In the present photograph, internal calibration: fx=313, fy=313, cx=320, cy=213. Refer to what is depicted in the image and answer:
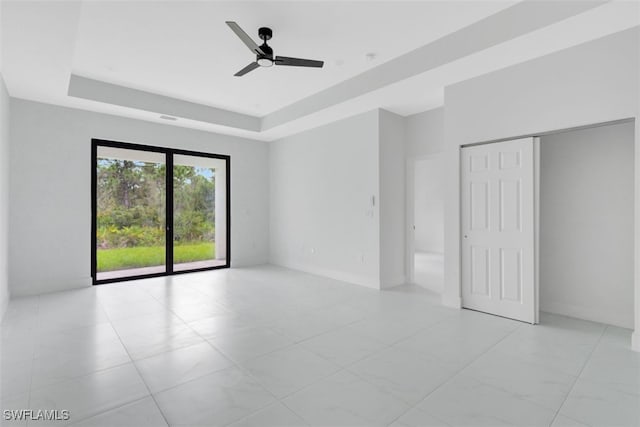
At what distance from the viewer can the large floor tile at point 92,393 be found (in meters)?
1.97

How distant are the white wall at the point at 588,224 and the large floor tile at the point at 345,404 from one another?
300 centimetres

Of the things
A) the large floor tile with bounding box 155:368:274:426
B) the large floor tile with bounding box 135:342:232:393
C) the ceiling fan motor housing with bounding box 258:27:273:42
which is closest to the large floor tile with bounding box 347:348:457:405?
the large floor tile with bounding box 155:368:274:426

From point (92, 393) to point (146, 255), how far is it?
13.5ft

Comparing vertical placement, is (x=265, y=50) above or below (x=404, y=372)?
above

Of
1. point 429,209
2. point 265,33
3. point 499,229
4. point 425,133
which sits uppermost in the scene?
point 265,33

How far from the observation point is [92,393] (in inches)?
83.3

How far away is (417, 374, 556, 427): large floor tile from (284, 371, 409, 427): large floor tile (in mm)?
228

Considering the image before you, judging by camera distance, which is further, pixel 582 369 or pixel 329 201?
pixel 329 201

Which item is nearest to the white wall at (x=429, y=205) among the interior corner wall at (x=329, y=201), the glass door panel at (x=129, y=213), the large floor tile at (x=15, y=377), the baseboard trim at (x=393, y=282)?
the interior corner wall at (x=329, y=201)

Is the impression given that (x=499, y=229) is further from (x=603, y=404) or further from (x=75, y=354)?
(x=75, y=354)

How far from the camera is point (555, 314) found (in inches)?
149

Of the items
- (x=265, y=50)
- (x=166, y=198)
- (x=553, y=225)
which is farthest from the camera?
(x=166, y=198)

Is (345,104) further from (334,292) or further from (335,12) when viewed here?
(334,292)

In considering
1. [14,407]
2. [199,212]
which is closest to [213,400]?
[14,407]
